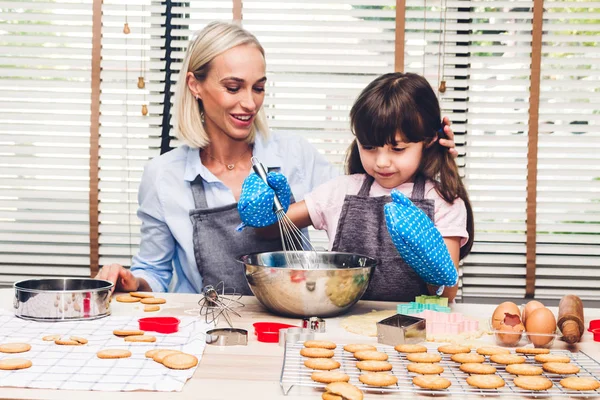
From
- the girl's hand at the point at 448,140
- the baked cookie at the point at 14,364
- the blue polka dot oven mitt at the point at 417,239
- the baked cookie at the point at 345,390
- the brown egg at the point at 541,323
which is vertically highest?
the girl's hand at the point at 448,140

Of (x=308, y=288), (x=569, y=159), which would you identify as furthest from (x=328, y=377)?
(x=569, y=159)

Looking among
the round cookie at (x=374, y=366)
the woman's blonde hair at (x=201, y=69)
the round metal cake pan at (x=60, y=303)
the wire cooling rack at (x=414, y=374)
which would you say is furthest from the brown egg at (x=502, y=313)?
the woman's blonde hair at (x=201, y=69)

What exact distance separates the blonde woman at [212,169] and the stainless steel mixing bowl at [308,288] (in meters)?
0.53

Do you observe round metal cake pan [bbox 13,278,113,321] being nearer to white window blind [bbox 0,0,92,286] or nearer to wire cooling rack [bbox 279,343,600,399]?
wire cooling rack [bbox 279,343,600,399]

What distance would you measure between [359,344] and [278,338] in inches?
6.0

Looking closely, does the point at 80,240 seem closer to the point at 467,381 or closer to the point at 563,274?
the point at 563,274

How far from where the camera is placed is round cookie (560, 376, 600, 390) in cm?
94

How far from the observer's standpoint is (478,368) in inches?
39.3

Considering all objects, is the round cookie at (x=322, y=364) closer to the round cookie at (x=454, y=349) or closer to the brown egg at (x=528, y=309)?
the round cookie at (x=454, y=349)

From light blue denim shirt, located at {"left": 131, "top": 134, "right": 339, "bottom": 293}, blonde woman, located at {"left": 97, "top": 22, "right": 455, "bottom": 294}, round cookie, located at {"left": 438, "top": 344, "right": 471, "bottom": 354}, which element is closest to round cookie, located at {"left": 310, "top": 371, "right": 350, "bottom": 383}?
round cookie, located at {"left": 438, "top": 344, "right": 471, "bottom": 354}

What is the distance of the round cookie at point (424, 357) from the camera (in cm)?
104

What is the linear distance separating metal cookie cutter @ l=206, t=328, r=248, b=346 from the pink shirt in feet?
2.34

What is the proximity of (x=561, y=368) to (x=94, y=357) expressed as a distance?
74cm

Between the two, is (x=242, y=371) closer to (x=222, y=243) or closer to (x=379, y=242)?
(x=379, y=242)
